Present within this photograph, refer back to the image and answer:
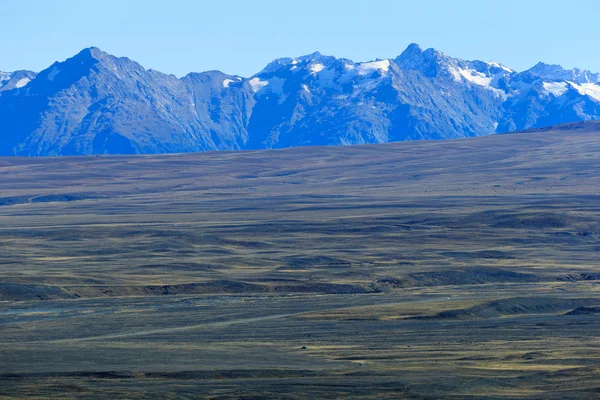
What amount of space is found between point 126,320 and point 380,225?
232 feet

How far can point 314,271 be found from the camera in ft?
361

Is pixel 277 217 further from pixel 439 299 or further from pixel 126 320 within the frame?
pixel 126 320

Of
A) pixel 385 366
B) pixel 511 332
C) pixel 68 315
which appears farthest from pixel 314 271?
pixel 385 366

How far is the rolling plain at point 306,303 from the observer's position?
5744cm

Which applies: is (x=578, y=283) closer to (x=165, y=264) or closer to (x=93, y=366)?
(x=165, y=264)

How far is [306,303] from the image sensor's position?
8938cm

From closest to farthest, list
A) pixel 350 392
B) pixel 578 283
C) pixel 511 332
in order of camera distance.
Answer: pixel 350 392 < pixel 511 332 < pixel 578 283

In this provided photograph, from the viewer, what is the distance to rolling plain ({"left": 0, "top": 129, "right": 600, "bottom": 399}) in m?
57.4

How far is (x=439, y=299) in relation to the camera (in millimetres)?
91250

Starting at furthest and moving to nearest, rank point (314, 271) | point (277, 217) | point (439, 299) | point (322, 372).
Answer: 1. point (277, 217)
2. point (314, 271)
3. point (439, 299)
4. point (322, 372)

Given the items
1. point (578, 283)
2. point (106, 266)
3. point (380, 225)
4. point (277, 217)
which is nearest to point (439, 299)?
point (578, 283)

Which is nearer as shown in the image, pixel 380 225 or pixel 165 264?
pixel 165 264

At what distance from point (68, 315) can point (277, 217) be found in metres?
80.1

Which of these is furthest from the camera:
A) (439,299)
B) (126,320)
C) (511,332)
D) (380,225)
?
(380,225)
